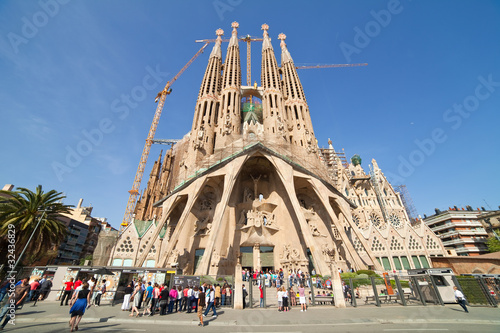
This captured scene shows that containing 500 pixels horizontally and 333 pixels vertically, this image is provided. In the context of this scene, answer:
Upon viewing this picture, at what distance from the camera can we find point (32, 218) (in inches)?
731

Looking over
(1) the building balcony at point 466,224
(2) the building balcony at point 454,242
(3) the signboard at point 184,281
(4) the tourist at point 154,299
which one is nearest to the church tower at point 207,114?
(3) the signboard at point 184,281

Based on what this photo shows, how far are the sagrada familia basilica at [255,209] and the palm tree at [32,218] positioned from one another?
8523mm

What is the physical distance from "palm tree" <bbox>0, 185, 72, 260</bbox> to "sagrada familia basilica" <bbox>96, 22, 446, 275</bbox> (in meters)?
8.52

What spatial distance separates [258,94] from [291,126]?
13.3m

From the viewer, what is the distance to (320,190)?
83.7ft

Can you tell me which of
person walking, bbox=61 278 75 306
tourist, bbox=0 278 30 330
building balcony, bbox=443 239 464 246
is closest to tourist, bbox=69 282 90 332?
tourist, bbox=0 278 30 330

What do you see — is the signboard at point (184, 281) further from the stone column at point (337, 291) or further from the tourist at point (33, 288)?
the stone column at point (337, 291)

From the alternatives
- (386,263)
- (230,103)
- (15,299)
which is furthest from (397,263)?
(15,299)

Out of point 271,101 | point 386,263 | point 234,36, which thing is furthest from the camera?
point 234,36

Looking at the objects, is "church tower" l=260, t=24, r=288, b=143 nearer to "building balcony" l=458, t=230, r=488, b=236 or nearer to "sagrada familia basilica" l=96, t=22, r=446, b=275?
"sagrada familia basilica" l=96, t=22, r=446, b=275

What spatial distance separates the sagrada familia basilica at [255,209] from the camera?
928 inches

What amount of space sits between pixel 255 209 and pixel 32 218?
21725 mm

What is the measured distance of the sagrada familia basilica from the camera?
2356 centimetres

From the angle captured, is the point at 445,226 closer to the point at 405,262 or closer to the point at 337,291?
the point at 405,262
